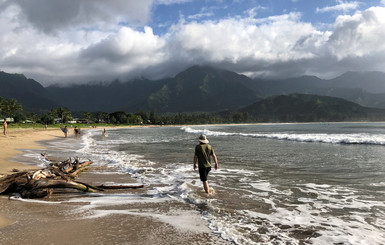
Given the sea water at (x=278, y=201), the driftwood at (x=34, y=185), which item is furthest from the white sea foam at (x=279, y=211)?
the driftwood at (x=34, y=185)

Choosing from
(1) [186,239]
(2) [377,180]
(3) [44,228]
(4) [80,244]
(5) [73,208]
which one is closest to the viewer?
(4) [80,244]

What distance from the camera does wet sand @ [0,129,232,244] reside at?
15.7 ft

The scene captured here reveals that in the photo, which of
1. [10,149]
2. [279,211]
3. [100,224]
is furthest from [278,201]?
[10,149]

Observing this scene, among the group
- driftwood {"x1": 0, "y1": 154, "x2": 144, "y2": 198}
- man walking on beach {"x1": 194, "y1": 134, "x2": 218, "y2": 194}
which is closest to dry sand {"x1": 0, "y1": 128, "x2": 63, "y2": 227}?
driftwood {"x1": 0, "y1": 154, "x2": 144, "y2": 198}

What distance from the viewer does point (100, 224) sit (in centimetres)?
555

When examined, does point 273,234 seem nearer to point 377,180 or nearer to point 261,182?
point 261,182

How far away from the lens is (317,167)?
13.6m

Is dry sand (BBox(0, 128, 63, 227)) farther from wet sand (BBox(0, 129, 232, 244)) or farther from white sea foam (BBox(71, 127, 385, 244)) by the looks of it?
white sea foam (BBox(71, 127, 385, 244))

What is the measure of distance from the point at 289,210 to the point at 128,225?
4.45 metres

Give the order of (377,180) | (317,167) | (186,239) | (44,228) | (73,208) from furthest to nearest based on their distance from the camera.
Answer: (317,167) < (377,180) < (73,208) < (44,228) < (186,239)

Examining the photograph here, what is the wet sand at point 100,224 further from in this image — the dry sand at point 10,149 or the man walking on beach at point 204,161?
the man walking on beach at point 204,161

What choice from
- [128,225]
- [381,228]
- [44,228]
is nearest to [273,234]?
[381,228]

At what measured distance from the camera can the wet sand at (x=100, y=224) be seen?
4797 mm

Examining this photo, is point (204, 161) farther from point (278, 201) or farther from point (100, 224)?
point (100, 224)
